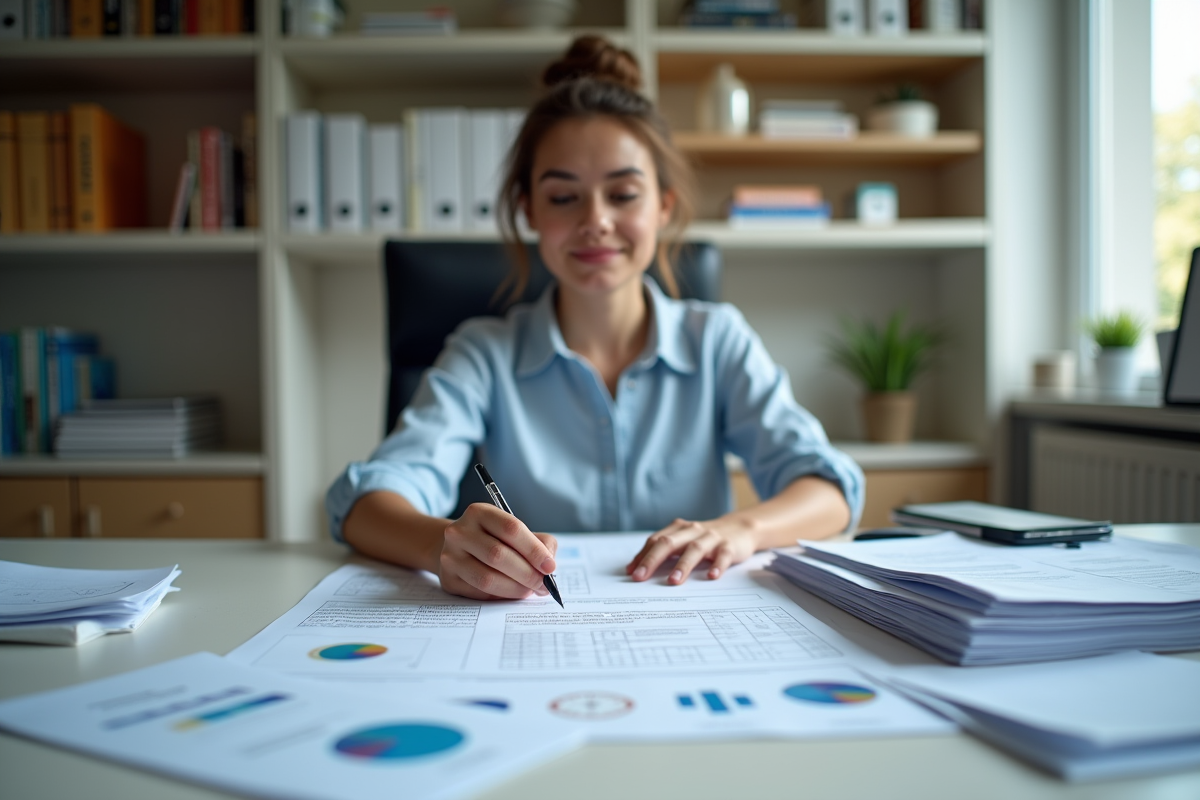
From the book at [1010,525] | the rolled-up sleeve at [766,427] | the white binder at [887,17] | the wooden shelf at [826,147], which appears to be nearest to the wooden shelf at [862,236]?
the wooden shelf at [826,147]

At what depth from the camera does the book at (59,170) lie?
196cm

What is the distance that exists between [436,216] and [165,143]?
3.09ft

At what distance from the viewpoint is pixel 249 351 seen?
2314mm

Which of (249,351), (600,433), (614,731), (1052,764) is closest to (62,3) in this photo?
(249,351)

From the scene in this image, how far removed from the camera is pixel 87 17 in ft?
6.37

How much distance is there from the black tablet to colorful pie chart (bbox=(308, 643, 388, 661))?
1.23 m

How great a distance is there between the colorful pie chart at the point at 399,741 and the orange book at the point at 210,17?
209 centimetres

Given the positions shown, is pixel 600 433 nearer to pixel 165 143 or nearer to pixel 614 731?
pixel 614 731

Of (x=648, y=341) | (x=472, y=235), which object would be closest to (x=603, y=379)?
(x=648, y=341)

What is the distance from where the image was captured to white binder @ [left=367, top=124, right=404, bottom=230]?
1.95 meters

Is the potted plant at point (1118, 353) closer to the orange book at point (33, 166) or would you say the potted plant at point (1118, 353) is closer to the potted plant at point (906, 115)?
the potted plant at point (906, 115)

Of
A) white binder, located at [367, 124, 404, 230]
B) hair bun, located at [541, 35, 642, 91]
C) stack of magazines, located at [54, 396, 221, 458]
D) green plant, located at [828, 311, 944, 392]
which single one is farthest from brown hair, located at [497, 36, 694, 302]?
stack of magazines, located at [54, 396, 221, 458]

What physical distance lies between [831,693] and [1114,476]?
5.07 feet

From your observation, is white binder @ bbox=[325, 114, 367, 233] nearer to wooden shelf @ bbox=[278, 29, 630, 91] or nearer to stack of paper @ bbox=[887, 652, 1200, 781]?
wooden shelf @ bbox=[278, 29, 630, 91]
